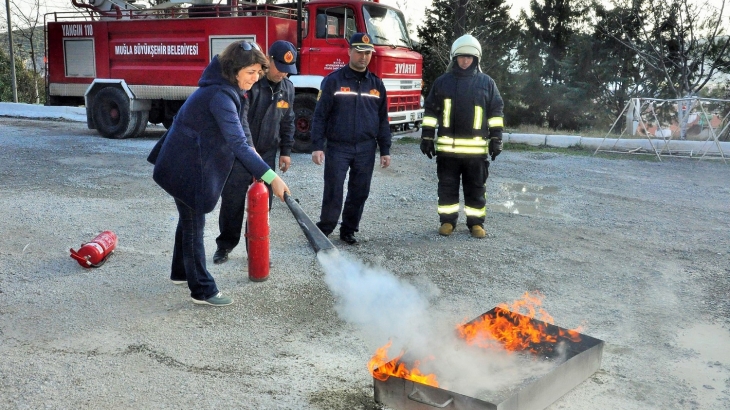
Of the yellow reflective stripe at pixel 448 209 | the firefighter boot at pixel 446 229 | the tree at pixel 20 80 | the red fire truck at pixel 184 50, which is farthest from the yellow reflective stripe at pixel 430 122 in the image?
the tree at pixel 20 80

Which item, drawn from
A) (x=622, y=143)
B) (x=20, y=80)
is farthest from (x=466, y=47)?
(x=20, y=80)

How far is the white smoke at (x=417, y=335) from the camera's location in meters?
3.12

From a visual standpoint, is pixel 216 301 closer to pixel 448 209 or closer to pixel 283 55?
pixel 283 55

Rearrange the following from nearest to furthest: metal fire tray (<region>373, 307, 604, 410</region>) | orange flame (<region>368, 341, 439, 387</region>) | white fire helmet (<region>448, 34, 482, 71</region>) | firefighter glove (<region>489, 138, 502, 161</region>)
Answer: metal fire tray (<region>373, 307, 604, 410</region>) → orange flame (<region>368, 341, 439, 387</region>) → white fire helmet (<region>448, 34, 482, 71</region>) → firefighter glove (<region>489, 138, 502, 161</region>)

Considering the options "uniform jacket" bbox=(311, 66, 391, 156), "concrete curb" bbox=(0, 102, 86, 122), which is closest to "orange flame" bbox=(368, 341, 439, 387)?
"uniform jacket" bbox=(311, 66, 391, 156)

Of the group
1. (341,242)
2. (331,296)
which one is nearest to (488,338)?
(331,296)

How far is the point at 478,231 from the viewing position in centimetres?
637

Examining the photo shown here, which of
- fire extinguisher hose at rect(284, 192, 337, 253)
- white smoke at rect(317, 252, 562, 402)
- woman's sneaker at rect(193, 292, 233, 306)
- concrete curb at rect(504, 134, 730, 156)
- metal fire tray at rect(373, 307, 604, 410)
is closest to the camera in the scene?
metal fire tray at rect(373, 307, 604, 410)

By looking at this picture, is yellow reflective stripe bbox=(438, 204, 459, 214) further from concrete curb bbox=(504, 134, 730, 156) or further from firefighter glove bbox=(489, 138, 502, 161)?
concrete curb bbox=(504, 134, 730, 156)

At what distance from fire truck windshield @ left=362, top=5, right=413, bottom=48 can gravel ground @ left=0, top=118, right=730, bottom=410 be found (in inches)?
153

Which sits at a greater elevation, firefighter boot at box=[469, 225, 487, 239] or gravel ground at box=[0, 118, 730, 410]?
firefighter boot at box=[469, 225, 487, 239]

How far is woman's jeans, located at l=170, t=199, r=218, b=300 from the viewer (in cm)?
416

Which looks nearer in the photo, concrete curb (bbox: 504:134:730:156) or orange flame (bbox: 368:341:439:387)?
orange flame (bbox: 368:341:439:387)

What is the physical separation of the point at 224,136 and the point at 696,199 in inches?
281
